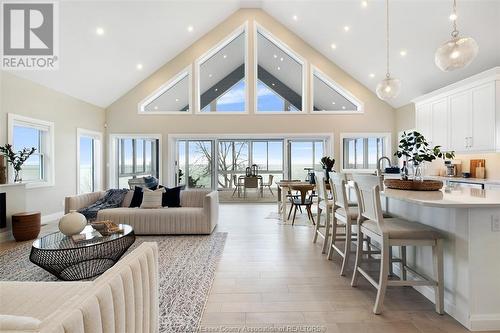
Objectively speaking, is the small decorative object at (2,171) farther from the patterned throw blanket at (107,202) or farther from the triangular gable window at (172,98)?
the triangular gable window at (172,98)

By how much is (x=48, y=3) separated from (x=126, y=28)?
56.5 inches

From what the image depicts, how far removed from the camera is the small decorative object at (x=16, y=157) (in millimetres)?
4594

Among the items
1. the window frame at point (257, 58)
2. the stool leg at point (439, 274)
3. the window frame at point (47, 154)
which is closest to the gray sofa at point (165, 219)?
the window frame at point (47, 154)

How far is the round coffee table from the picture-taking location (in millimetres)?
2547

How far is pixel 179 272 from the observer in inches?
119

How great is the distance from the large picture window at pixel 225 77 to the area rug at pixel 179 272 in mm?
4524

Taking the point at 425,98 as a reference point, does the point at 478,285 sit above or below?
below

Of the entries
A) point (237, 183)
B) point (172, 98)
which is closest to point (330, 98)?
point (237, 183)

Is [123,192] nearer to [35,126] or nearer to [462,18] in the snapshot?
[35,126]

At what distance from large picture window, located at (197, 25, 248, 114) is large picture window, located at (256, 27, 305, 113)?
1.52 feet

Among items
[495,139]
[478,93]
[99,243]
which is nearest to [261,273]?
[99,243]

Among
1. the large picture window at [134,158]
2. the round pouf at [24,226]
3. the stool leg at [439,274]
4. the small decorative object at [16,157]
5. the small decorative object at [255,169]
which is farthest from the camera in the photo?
the small decorative object at [255,169]

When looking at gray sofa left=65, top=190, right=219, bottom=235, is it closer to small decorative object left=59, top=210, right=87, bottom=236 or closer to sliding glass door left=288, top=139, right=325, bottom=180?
small decorative object left=59, top=210, right=87, bottom=236

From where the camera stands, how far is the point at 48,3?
14.8ft
